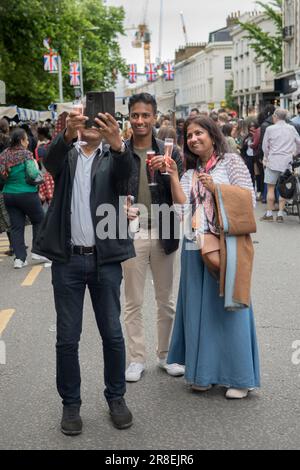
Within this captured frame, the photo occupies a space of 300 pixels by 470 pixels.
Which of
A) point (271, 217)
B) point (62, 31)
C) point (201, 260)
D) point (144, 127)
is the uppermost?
point (62, 31)

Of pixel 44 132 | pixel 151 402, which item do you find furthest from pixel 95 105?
pixel 44 132

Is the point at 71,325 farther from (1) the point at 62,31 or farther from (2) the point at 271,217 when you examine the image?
(1) the point at 62,31

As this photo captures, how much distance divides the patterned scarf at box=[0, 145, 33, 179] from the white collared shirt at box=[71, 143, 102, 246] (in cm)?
561

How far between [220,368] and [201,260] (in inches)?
27.4

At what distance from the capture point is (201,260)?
Result: 489 centimetres

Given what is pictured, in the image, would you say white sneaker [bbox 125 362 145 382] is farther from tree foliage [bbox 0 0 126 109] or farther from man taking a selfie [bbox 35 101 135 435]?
tree foliage [bbox 0 0 126 109]

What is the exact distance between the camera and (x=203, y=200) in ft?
16.0

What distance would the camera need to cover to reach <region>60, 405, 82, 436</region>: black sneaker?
4.32 meters

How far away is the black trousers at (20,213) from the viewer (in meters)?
10.0

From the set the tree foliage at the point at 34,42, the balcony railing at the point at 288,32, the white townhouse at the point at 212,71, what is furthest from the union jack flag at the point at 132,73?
the white townhouse at the point at 212,71

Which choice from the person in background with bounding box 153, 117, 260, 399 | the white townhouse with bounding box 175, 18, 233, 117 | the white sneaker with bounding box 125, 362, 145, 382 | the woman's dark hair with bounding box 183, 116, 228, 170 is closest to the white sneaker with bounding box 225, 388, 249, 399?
the person in background with bounding box 153, 117, 260, 399

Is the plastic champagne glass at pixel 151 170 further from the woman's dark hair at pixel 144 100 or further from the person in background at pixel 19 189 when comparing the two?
the person in background at pixel 19 189

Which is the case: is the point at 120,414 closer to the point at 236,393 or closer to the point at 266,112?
the point at 236,393
